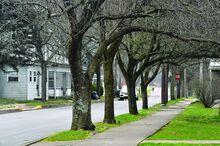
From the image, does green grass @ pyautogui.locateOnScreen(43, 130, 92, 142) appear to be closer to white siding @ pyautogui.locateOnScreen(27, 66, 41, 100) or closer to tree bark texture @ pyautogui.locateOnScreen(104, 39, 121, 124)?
tree bark texture @ pyautogui.locateOnScreen(104, 39, 121, 124)

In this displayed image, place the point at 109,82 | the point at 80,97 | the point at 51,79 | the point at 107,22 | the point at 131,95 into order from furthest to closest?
the point at 51,79, the point at 131,95, the point at 109,82, the point at 107,22, the point at 80,97

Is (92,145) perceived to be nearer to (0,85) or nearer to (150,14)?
(150,14)

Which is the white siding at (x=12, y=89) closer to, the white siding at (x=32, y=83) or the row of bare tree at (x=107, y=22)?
the white siding at (x=32, y=83)

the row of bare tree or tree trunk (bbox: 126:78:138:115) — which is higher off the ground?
the row of bare tree

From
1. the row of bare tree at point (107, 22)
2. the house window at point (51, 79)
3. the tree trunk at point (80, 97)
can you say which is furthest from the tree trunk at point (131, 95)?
the house window at point (51, 79)

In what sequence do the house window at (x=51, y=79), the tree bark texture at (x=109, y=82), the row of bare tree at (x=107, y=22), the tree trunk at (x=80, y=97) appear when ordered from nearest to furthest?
the row of bare tree at (x=107, y=22) → the tree trunk at (x=80, y=97) → the tree bark texture at (x=109, y=82) → the house window at (x=51, y=79)

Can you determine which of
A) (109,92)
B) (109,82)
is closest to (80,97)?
(109,92)

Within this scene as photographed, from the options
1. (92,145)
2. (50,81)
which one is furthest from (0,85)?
(92,145)

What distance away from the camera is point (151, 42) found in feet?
86.9

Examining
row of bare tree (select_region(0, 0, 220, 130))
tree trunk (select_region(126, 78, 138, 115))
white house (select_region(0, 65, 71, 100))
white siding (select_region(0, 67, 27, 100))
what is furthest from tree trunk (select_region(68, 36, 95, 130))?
white siding (select_region(0, 67, 27, 100))

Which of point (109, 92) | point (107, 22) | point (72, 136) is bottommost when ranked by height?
point (72, 136)

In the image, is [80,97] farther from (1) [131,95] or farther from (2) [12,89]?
(2) [12,89]

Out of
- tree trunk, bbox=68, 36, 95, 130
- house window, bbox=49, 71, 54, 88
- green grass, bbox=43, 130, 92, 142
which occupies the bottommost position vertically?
green grass, bbox=43, 130, 92, 142

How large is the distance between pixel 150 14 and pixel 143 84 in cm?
→ 1985
